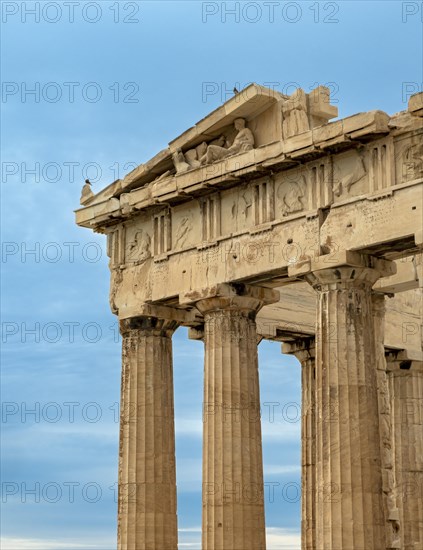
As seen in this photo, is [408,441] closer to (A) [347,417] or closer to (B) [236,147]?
(A) [347,417]

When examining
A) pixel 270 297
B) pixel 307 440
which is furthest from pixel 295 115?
pixel 307 440

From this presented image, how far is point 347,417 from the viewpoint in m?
36.0

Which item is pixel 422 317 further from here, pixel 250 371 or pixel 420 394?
pixel 250 371

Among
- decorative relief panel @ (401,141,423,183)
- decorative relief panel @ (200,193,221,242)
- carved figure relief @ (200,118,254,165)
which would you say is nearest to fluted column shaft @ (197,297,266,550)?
decorative relief panel @ (200,193,221,242)

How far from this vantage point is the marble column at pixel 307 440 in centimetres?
4594

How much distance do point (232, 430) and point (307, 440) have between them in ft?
23.8

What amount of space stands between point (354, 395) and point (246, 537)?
18.8ft

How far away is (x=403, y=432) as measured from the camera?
48156 mm

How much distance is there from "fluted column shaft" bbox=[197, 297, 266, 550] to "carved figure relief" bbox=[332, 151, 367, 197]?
5.01 metres

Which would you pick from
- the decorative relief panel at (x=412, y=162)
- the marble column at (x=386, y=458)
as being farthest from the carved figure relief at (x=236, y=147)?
the marble column at (x=386, y=458)

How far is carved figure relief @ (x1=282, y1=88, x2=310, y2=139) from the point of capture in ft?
129

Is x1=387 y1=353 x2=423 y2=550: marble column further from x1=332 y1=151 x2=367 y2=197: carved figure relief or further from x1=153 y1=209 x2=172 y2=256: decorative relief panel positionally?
x1=332 y1=151 x2=367 y2=197: carved figure relief

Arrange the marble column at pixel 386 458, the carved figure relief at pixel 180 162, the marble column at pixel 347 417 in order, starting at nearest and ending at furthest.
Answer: the marble column at pixel 347 417 → the marble column at pixel 386 458 → the carved figure relief at pixel 180 162

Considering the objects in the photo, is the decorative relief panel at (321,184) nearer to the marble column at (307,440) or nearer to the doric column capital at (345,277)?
the doric column capital at (345,277)
